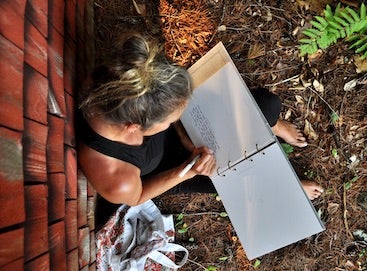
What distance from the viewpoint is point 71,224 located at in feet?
3.79

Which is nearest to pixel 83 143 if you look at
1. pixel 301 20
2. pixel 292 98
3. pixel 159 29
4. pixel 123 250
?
pixel 123 250

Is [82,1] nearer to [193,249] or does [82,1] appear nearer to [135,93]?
[135,93]

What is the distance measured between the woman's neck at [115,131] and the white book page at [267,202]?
0.53 metres

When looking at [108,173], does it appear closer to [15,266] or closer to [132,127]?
[132,127]

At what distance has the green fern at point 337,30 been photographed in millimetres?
1714

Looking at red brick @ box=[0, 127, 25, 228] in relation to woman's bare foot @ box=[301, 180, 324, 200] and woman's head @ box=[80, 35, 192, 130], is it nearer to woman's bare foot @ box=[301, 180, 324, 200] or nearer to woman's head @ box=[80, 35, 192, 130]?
woman's head @ box=[80, 35, 192, 130]

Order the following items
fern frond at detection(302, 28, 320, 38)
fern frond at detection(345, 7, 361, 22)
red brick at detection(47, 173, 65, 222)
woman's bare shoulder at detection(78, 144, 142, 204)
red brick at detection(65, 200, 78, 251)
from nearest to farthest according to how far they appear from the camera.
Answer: red brick at detection(47, 173, 65, 222) < red brick at detection(65, 200, 78, 251) < woman's bare shoulder at detection(78, 144, 142, 204) < fern frond at detection(345, 7, 361, 22) < fern frond at detection(302, 28, 320, 38)

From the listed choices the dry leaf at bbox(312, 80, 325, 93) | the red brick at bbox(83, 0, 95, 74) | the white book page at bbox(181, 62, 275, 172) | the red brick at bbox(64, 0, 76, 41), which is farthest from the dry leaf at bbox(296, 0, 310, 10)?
the red brick at bbox(64, 0, 76, 41)

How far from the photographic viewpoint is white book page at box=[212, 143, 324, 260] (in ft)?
5.10

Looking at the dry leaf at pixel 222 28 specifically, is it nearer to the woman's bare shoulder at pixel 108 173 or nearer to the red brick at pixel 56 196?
the woman's bare shoulder at pixel 108 173

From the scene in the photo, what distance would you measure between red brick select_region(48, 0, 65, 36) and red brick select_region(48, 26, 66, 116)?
0.02m

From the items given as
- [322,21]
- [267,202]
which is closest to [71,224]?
[267,202]

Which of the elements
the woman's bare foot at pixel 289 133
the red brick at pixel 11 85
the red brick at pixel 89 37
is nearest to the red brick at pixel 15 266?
the red brick at pixel 11 85

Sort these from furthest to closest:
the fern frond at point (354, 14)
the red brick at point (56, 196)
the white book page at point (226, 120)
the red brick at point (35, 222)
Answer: the fern frond at point (354, 14)
the white book page at point (226, 120)
the red brick at point (56, 196)
the red brick at point (35, 222)
